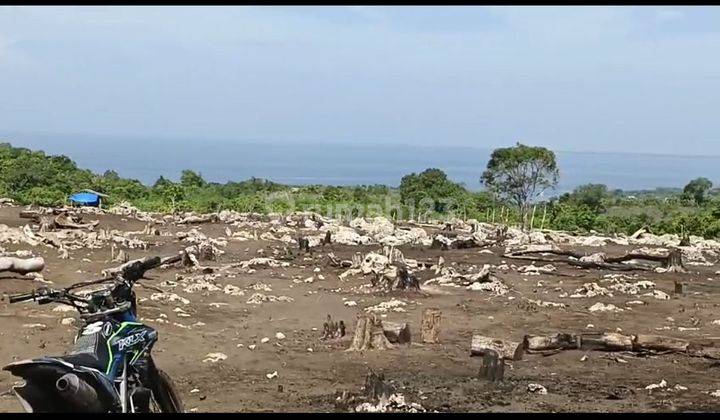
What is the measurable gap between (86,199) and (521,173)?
22154 mm

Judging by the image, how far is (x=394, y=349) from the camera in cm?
1051

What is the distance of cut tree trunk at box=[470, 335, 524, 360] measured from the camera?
9859 millimetres

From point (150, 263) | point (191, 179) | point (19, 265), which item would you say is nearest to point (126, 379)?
point (150, 263)

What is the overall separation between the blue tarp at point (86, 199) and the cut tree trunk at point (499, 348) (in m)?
32.1

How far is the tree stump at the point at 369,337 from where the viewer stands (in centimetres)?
1045

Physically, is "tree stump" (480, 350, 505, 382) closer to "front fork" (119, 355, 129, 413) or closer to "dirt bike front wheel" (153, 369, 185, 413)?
"dirt bike front wheel" (153, 369, 185, 413)

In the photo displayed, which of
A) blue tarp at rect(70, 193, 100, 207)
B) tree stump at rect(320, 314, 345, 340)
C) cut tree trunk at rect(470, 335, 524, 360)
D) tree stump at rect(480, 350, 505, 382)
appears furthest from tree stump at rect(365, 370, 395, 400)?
blue tarp at rect(70, 193, 100, 207)

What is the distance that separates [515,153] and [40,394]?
1577 inches

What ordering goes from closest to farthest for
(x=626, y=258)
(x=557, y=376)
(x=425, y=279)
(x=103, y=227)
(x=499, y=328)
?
(x=557, y=376), (x=499, y=328), (x=425, y=279), (x=626, y=258), (x=103, y=227)

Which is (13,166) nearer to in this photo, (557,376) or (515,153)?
(515,153)

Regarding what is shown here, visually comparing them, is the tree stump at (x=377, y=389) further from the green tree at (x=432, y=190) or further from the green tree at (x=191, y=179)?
the green tree at (x=191, y=179)

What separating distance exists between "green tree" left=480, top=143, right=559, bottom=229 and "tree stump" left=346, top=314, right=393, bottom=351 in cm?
3218
